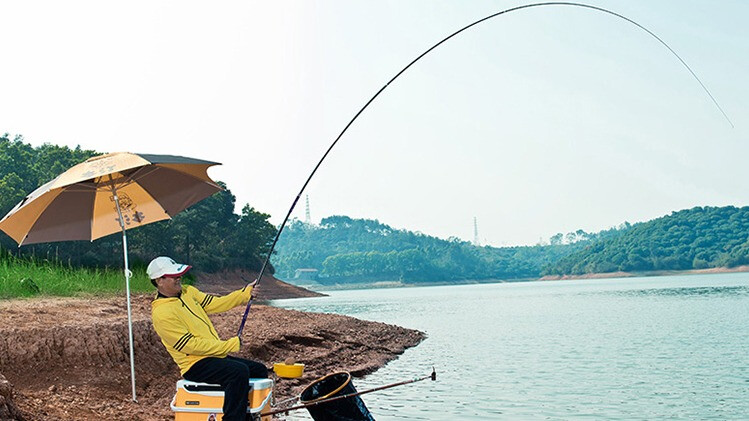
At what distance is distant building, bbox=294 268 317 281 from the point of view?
172m

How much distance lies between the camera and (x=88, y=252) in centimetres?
5241

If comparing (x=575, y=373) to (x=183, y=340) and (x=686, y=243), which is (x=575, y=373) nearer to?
(x=183, y=340)

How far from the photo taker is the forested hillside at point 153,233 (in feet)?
157

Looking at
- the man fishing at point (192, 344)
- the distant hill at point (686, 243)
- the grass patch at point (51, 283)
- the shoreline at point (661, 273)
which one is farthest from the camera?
the distant hill at point (686, 243)

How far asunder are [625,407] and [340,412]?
709 cm

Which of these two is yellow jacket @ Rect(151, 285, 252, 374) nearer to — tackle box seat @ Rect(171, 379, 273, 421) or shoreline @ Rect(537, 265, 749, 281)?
tackle box seat @ Rect(171, 379, 273, 421)

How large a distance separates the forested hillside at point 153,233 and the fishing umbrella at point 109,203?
28.7 meters

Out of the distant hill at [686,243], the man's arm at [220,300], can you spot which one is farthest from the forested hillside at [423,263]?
the man's arm at [220,300]

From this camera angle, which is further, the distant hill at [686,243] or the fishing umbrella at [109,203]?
the distant hill at [686,243]

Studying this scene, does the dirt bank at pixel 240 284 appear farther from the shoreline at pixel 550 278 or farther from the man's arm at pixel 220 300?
the shoreline at pixel 550 278

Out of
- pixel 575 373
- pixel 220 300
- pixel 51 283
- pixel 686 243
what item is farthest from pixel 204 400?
pixel 686 243

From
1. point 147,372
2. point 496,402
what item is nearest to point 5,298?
point 147,372

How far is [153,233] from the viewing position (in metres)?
57.9

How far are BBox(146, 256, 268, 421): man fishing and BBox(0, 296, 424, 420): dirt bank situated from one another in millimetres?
2534
